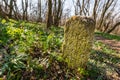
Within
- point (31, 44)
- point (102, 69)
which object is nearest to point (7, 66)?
point (31, 44)

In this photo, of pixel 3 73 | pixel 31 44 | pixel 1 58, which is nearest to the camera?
pixel 3 73

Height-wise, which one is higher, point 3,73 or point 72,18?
point 72,18

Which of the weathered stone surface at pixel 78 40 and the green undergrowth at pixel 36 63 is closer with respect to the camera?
the green undergrowth at pixel 36 63

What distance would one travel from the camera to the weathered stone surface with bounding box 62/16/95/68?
436 cm

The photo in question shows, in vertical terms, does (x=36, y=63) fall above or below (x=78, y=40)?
below

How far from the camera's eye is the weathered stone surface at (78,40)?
436cm

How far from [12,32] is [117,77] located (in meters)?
2.86

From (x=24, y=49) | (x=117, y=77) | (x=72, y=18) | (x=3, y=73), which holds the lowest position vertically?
(x=117, y=77)

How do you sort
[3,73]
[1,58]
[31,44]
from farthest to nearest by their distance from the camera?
[31,44]
[1,58]
[3,73]

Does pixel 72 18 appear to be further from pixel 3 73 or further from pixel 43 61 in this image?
pixel 3 73

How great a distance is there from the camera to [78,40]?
4.50 metres

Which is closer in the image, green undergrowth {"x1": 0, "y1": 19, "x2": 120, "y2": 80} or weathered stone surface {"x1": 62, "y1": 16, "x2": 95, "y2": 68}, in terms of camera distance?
green undergrowth {"x1": 0, "y1": 19, "x2": 120, "y2": 80}

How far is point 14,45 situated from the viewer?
511cm

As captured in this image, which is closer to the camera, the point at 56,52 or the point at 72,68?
the point at 72,68
